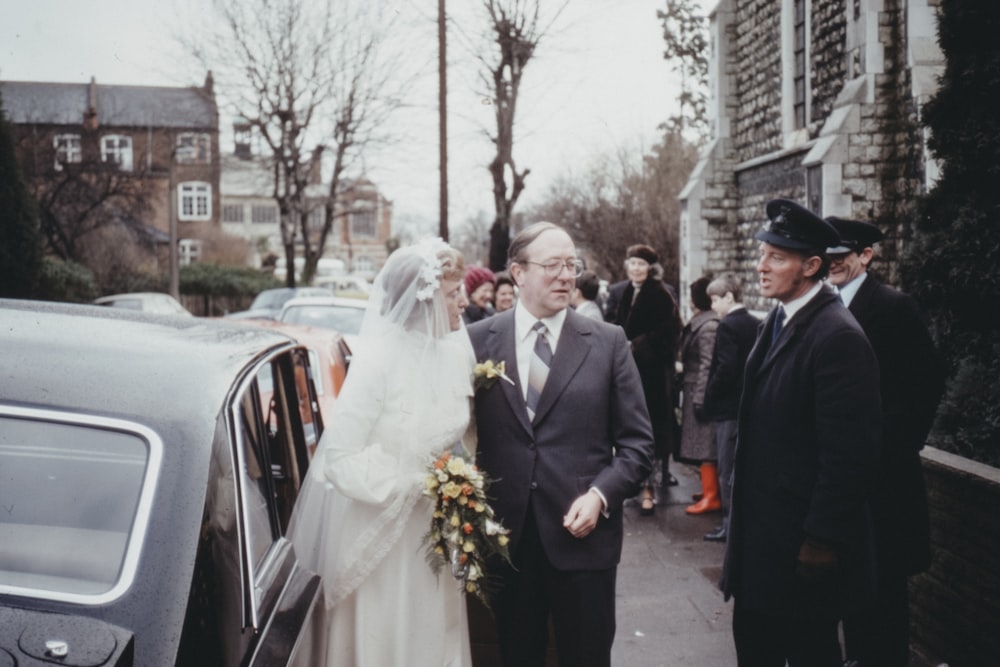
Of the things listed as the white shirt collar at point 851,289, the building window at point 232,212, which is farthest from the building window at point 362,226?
the white shirt collar at point 851,289

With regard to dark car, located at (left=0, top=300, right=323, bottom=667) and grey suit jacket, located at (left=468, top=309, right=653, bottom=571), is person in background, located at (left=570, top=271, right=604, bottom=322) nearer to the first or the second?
grey suit jacket, located at (left=468, top=309, right=653, bottom=571)

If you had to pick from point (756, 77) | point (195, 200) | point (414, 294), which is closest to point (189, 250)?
point (195, 200)

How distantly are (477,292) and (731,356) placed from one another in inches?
150

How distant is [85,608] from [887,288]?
3559 mm

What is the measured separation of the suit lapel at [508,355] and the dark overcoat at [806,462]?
828 mm

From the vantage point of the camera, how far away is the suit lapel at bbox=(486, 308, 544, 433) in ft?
12.2

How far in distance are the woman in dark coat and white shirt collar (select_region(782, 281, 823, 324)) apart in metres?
5.35

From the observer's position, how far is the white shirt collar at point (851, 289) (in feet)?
15.0

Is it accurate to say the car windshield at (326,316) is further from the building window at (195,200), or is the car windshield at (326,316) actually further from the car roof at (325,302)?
the building window at (195,200)

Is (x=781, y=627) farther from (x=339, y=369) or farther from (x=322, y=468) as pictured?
(x=339, y=369)

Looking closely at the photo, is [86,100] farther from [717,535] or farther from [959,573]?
[959,573]

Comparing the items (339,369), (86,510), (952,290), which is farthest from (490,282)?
(86,510)

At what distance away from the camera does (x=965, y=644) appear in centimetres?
477

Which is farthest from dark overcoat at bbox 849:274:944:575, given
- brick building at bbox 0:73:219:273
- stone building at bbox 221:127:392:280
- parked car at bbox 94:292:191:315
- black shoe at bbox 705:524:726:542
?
stone building at bbox 221:127:392:280
